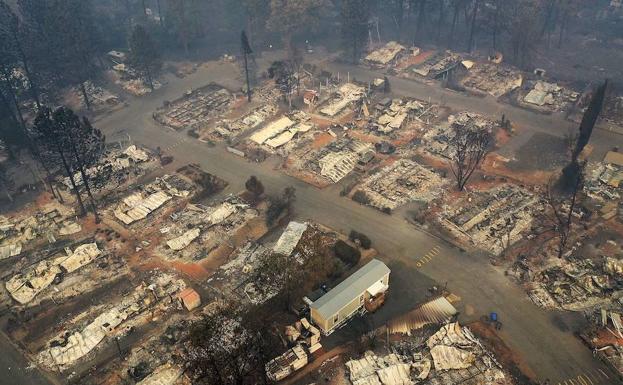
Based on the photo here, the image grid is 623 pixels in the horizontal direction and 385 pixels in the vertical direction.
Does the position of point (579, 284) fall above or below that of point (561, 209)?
below

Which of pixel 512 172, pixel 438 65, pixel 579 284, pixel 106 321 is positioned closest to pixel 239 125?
pixel 106 321

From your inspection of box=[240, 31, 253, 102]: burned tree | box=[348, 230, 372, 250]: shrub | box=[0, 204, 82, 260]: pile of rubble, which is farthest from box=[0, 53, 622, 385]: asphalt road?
box=[0, 204, 82, 260]: pile of rubble

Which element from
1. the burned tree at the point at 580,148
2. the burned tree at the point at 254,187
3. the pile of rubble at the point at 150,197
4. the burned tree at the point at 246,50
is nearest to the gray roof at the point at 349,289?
the burned tree at the point at 254,187

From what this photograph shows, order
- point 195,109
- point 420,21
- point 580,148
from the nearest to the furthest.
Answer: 1. point 580,148
2. point 195,109
3. point 420,21

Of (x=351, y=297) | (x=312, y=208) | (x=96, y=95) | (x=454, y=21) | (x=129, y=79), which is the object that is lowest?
(x=312, y=208)

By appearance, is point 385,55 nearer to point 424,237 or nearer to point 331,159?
point 331,159

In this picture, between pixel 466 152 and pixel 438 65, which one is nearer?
pixel 466 152

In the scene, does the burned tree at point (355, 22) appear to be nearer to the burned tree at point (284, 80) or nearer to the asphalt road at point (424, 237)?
the asphalt road at point (424, 237)
